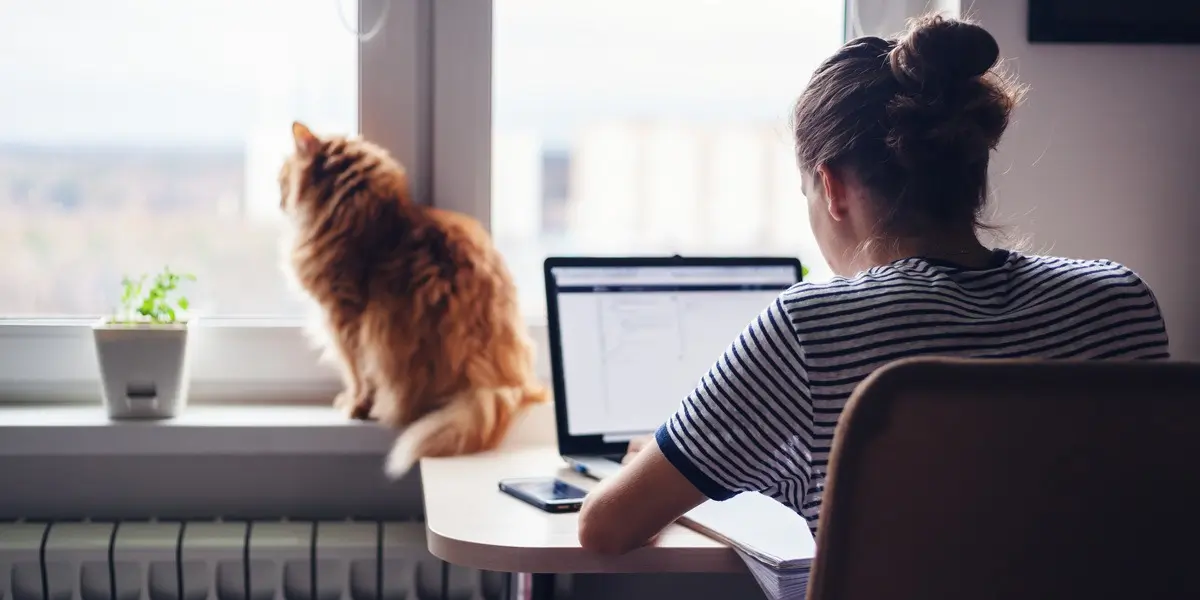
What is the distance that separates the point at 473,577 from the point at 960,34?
981 millimetres

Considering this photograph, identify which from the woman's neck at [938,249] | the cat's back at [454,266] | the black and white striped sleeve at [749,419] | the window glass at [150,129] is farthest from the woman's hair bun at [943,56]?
the window glass at [150,129]

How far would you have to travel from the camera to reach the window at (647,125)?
1672 millimetres

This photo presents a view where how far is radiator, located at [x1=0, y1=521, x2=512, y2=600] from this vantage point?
1437 millimetres

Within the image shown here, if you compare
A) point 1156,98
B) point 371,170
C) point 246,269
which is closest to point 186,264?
point 246,269

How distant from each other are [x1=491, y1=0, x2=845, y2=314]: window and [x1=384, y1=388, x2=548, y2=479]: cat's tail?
0.29 m

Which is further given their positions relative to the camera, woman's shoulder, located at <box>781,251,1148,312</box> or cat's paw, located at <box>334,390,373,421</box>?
cat's paw, located at <box>334,390,373,421</box>

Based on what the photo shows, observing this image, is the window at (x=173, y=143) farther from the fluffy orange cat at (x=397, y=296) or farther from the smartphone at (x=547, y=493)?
the smartphone at (x=547, y=493)

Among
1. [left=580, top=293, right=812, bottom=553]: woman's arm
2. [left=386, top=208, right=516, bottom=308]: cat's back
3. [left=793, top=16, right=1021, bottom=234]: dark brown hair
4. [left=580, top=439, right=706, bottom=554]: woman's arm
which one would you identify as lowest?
[left=580, top=439, right=706, bottom=554]: woman's arm

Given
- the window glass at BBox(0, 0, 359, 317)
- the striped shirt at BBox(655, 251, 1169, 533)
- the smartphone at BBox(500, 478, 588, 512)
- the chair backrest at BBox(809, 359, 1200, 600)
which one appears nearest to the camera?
the chair backrest at BBox(809, 359, 1200, 600)

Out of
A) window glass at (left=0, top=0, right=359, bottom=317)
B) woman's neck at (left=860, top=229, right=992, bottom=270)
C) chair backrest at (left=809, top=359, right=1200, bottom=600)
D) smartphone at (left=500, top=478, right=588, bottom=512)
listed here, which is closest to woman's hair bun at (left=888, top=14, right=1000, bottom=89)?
woman's neck at (left=860, top=229, right=992, bottom=270)

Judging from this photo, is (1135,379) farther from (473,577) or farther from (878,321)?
(473,577)

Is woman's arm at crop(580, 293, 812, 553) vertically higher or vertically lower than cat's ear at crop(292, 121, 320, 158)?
lower

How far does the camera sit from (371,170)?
1503mm

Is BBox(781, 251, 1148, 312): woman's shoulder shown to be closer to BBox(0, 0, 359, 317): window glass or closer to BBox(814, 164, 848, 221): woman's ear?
BBox(814, 164, 848, 221): woman's ear
